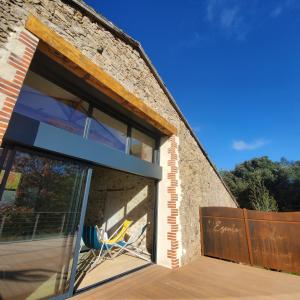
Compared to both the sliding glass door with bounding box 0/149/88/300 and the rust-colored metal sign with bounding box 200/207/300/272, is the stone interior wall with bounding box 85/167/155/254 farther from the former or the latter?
the sliding glass door with bounding box 0/149/88/300

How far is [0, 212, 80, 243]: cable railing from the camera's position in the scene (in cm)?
256

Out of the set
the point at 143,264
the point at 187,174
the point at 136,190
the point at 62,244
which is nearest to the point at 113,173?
the point at 136,190

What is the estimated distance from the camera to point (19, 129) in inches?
106

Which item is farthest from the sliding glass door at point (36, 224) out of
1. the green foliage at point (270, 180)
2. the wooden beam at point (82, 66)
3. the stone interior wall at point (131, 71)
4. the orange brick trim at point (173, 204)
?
the green foliage at point (270, 180)

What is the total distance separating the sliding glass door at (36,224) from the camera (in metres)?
2.62

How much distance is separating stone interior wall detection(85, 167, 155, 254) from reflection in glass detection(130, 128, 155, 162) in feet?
3.96

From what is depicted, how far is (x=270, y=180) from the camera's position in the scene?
2161 cm

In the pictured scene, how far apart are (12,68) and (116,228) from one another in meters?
5.88

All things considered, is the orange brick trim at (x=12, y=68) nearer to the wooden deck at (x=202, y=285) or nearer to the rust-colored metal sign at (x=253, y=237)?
the wooden deck at (x=202, y=285)

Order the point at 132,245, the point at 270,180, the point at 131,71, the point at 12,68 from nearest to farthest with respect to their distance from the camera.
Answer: the point at 12,68
the point at 131,71
the point at 132,245
the point at 270,180

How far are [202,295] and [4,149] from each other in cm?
390

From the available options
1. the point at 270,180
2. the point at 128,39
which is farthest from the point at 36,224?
the point at 270,180

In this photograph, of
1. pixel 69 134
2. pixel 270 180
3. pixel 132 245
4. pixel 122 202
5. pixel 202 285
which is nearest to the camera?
→ pixel 69 134

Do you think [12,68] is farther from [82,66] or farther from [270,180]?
[270,180]
